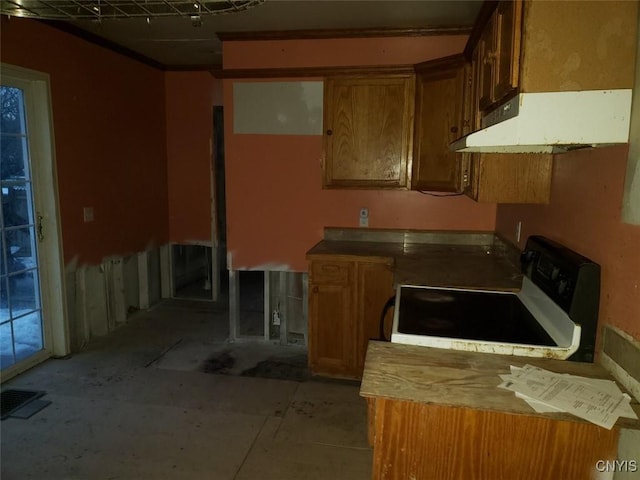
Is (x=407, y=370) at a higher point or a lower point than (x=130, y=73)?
lower

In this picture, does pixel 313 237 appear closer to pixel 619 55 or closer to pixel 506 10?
pixel 506 10

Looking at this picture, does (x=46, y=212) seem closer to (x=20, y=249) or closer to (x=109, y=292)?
(x=20, y=249)

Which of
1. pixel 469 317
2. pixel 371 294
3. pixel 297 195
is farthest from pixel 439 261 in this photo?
pixel 297 195

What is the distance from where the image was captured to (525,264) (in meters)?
2.02

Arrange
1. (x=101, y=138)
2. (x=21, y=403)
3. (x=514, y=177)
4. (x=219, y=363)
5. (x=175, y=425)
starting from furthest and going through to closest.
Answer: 1. (x=101, y=138)
2. (x=219, y=363)
3. (x=21, y=403)
4. (x=175, y=425)
5. (x=514, y=177)

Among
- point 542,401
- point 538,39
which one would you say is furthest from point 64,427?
point 538,39

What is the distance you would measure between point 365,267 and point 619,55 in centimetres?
193

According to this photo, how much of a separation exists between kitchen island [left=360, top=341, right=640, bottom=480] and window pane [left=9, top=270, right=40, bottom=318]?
2855 millimetres

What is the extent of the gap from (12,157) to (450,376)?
125 inches

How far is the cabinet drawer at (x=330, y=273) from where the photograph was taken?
9.90 feet

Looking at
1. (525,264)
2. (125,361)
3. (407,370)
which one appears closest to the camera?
Answer: (407,370)

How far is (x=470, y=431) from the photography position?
124cm

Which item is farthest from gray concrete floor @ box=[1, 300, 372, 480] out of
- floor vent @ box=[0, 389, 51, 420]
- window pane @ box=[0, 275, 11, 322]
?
window pane @ box=[0, 275, 11, 322]

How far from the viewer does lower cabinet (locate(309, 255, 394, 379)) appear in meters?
2.98
